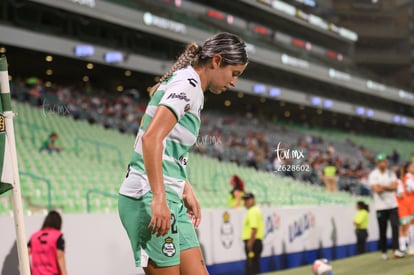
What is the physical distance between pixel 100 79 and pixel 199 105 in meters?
29.8

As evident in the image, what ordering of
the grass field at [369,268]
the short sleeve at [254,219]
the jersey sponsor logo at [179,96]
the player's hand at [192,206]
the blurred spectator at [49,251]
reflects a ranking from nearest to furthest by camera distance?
1. the jersey sponsor logo at [179,96]
2. the player's hand at [192,206]
3. the blurred spectator at [49,251]
4. the grass field at [369,268]
5. the short sleeve at [254,219]

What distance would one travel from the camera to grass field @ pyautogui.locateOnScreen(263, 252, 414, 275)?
9998 millimetres

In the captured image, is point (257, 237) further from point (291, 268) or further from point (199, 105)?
point (199, 105)

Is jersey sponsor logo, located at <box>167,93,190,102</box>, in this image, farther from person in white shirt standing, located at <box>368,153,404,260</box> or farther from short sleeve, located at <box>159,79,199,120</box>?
person in white shirt standing, located at <box>368,153,404,260</box>

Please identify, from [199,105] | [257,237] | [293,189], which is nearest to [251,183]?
[293,189]

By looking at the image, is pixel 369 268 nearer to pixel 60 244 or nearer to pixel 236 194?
pixel 236 194

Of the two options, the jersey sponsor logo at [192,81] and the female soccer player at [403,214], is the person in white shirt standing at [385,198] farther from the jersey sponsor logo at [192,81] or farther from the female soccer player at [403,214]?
the jersey sponsor logo at [192,81]

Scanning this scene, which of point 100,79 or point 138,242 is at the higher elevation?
point 100,79

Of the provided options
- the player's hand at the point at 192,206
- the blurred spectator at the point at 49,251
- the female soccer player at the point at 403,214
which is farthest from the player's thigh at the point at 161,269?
the female soccer player at the point at 403,214

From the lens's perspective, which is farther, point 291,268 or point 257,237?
point 291,268

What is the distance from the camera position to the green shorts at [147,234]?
9.97 feet

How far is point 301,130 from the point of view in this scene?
41844mm

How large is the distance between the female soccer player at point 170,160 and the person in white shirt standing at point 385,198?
8997mm

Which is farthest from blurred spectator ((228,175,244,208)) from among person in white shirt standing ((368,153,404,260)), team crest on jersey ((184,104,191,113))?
team crest on jersey ((184,104,191,113))
